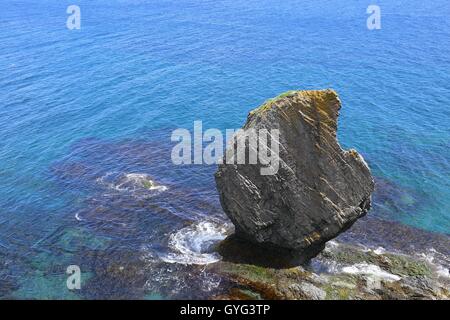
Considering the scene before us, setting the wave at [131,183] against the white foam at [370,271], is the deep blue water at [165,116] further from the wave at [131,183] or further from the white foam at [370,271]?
the white foam at [370,271]

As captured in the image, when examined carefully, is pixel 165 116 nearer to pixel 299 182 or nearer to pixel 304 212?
pixel 299 182

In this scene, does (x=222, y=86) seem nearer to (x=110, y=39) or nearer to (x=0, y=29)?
(x=110, y=39)

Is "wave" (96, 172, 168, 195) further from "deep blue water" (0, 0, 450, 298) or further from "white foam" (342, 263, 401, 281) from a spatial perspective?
"white foam" (342, 263, 401, 281)

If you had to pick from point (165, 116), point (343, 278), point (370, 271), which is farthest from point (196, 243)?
point (165, 116)

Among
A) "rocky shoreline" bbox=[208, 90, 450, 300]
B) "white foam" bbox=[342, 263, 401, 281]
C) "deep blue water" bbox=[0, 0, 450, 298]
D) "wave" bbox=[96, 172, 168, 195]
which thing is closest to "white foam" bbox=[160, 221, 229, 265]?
"deep blue water" bbox=[0, 0, 450, 298]

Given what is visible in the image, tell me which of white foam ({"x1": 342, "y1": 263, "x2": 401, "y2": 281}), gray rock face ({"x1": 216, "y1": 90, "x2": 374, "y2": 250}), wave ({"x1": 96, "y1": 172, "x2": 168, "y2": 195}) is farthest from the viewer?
wave ({"x1": 96, "y1": 172, "x2": 168, "y2": 195})

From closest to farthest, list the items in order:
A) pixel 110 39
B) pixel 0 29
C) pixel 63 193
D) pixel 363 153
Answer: pixel 63 193 < pixel 363 153 < pixel 110 39 < pixel 0 29

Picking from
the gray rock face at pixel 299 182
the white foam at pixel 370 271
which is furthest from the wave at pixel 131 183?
the white foam at pixel 370 271

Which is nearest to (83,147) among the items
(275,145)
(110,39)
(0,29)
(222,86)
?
(222,86)
